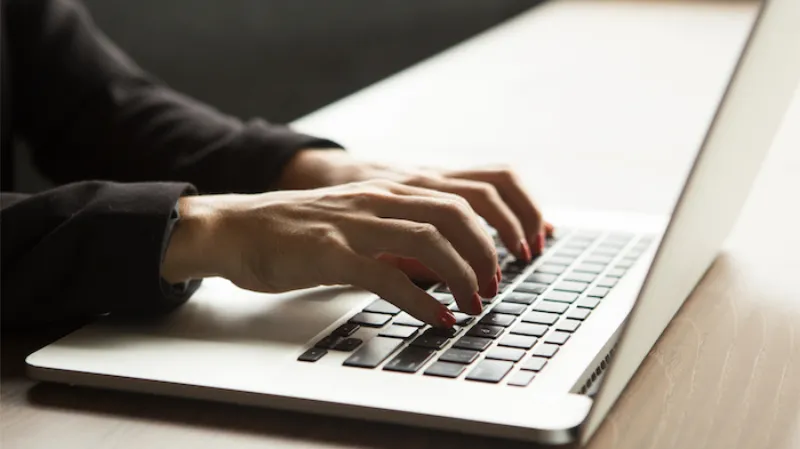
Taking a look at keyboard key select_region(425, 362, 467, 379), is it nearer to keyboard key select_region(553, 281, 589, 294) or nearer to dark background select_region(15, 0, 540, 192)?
keyboard key select_region(553, 281, 589, 294)

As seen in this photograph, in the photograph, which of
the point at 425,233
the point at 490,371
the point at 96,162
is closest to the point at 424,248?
the point at 425,233

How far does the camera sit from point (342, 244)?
2.20 ft

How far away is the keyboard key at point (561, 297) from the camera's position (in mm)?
715

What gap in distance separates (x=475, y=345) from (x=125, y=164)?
61 cm

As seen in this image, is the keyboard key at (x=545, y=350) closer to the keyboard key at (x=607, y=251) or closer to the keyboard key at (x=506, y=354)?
the keyboard key at (x=506, y=354)

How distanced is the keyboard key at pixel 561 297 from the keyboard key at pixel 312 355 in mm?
174

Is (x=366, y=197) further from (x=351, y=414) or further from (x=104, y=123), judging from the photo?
(x=104, y=123)

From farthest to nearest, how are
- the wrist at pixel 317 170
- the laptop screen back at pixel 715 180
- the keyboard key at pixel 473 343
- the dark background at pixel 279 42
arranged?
the dark background at pixel 279 42, the wrist at pixel 317 170, the keyboard key at pixel 473 343, the laptop screen back at pixel 715 180

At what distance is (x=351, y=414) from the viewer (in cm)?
54

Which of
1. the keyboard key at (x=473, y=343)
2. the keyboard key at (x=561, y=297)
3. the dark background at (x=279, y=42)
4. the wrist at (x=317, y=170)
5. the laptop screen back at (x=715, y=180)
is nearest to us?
the laptop screen back at (x=715, y=180)

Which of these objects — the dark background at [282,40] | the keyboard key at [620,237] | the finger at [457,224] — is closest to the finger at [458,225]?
the finger at [457,224]

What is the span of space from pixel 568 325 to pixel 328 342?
148 millimetres

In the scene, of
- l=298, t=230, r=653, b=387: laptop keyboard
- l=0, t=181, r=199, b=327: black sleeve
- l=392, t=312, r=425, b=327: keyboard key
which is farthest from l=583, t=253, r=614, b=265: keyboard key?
l=0, t=181, r=199, b=327: black sleeve

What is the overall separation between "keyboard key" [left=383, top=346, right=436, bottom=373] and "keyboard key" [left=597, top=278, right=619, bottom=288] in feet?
0.62
